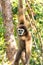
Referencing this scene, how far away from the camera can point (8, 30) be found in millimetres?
5773

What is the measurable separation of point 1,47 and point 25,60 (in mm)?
819

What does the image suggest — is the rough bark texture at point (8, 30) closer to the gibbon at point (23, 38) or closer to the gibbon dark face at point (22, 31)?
the gibbon at point (23, 38)

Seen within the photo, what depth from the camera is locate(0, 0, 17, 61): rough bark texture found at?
18.4ft

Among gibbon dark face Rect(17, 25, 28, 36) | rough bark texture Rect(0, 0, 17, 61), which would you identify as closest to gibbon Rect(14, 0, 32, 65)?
gibbon dark face Rect(17, 25, 28, 36)

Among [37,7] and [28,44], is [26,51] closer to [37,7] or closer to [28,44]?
[28,44]

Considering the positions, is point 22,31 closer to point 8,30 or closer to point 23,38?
point 23,38

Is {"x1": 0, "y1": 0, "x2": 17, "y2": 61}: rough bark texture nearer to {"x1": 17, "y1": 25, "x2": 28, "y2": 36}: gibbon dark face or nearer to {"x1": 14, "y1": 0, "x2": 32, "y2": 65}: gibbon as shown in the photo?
{"x1": 14, "y1": 0, "x2": 32, "y2": 65}: gibbon

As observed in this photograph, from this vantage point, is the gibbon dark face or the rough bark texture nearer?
the gibbon dark face

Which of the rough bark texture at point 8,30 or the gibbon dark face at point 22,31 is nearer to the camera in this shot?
the gibbon dark face at point 22,31

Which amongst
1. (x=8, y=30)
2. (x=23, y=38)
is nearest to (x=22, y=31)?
(x=23, y=38)

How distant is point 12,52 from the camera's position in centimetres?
568

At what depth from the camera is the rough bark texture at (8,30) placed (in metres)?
5.62

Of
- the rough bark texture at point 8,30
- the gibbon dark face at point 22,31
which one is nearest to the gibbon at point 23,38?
the gibbon dark face at point 22,31

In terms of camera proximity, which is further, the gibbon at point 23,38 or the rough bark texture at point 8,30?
the rough bark texture at point 8,30
